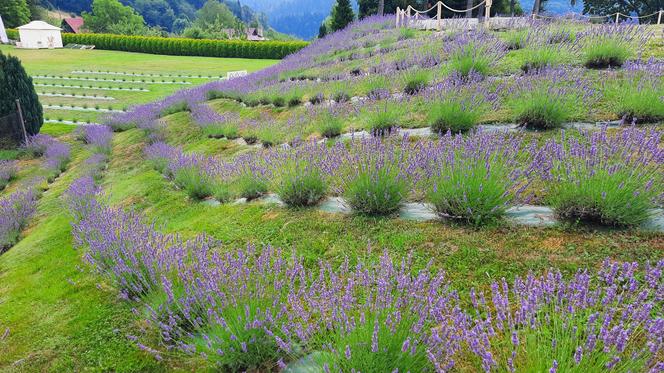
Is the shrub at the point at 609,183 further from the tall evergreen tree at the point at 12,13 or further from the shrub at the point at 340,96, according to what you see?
the tall evergreen tree at the point at 12,13

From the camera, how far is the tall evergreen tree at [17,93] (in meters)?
10.6

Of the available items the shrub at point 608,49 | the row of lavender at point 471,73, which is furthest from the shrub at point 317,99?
the shrub at point 608,49

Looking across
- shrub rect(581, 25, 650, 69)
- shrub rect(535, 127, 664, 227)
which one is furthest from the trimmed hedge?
shrub rect(535, 127, 664, 227)

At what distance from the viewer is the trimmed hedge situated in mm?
33188

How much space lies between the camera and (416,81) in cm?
627

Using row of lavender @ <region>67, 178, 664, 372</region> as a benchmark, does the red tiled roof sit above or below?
above

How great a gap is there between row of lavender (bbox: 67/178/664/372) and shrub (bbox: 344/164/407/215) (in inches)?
26.5

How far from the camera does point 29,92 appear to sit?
11.2 m

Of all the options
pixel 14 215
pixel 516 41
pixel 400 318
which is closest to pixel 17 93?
pixel 14 215

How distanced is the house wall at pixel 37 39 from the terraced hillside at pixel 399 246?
45992mm

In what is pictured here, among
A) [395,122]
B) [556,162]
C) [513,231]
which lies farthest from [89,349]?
[395,122]

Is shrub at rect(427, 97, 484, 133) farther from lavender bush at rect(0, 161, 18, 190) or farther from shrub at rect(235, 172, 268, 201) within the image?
lavender bush at rect(0, 161, 18, 190)

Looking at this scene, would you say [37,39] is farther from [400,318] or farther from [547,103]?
[400,318]

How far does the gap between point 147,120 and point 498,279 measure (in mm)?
9413
